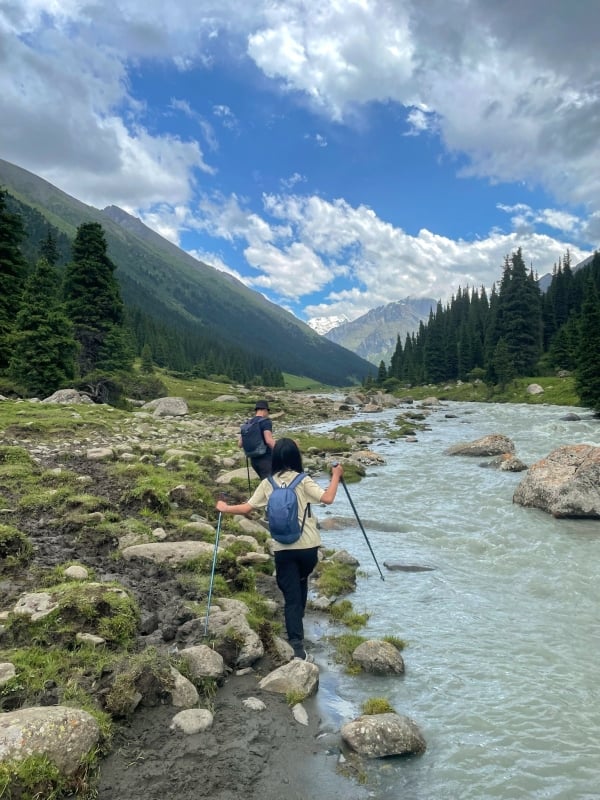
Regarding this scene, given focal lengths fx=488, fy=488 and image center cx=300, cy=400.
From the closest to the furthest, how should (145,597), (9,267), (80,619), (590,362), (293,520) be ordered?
(80,619), (293,520), (145,597), (9,267), (590,362)

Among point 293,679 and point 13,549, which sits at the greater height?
point 13,549

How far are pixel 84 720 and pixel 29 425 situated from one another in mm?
19721

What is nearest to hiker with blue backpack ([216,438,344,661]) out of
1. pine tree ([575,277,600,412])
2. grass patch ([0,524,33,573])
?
grass patch ([0,524,33,573])

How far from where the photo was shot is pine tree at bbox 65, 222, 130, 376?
1665 inches

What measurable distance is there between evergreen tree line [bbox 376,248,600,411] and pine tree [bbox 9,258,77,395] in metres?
46.9

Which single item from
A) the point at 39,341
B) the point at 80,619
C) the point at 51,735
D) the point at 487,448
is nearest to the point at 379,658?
the point at 80,619

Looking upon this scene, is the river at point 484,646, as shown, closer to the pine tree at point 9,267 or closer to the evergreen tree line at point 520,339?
the pine tree at point 9,267

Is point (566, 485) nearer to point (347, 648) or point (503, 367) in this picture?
point (347, 648)

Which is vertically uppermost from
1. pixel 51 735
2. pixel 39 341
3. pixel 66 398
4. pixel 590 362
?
pixel 590 362

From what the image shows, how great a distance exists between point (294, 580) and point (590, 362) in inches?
2003

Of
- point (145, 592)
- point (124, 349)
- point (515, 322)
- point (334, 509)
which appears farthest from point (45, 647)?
point (515, 322)

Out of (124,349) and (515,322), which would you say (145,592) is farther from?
(515,322)

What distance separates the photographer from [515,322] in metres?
89.0

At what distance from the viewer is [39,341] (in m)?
33.9
